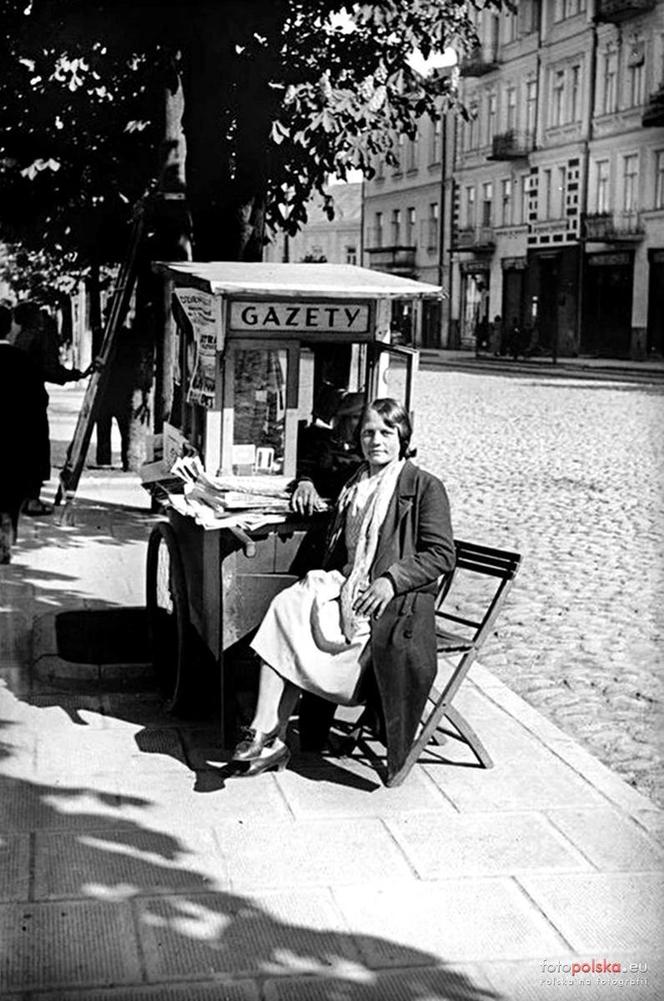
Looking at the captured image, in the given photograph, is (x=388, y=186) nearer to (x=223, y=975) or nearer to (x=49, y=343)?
(x=49, y=343)

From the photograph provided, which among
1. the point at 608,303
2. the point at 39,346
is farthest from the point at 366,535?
the point at 608,303

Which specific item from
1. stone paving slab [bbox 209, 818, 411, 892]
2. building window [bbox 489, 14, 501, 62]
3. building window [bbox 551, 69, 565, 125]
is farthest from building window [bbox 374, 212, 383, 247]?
stone paving slab [bbox 209, 818, 411, 892]

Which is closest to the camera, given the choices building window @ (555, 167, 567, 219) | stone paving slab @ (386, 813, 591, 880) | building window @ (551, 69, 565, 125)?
stone paving slab @ (386, 813, 591, 880)

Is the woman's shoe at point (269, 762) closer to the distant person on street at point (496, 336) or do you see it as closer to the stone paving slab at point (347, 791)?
the stone paving slab at point (347, 791)

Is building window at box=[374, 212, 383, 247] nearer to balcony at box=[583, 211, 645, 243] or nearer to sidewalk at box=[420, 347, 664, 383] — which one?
sidewalk at box=[420, 347, 664, 383]

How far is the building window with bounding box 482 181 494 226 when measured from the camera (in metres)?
28.5

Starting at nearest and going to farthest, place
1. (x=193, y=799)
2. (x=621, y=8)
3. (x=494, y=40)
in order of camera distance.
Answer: (x=193, y=799) < (x=494, y=40) < (x=621, y=8)

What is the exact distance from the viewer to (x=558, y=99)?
1017 inches

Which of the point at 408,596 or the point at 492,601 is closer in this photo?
the point at 408,596

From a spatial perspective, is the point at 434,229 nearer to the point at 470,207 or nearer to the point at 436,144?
the point at 436,144

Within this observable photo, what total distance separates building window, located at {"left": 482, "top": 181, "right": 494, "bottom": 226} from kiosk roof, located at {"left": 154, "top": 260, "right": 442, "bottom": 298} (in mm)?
21702

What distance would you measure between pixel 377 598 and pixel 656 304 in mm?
36205

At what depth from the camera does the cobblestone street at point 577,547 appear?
21.5 feet

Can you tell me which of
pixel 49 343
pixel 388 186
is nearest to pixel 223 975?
pixel 49 343
